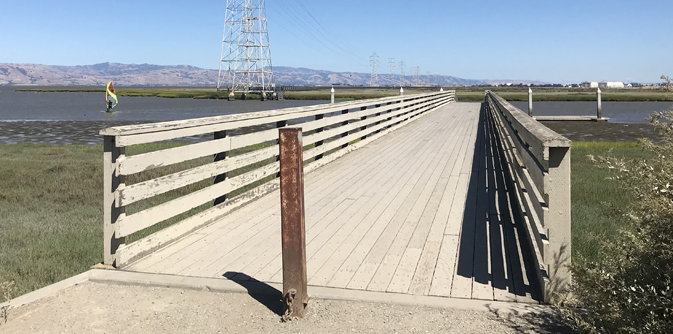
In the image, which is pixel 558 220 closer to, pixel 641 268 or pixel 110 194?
pixel 641 268

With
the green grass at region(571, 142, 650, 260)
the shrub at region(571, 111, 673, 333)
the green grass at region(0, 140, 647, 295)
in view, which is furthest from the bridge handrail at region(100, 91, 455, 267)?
the green grass at region(571, 142, 650, 260)

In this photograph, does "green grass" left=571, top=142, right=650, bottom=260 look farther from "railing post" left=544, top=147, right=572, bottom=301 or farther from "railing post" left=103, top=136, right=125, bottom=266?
"railing post" left=103, top=136, right=125, bottom=266

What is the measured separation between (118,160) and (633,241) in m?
3.48

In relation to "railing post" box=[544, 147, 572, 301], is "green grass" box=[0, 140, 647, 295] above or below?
below

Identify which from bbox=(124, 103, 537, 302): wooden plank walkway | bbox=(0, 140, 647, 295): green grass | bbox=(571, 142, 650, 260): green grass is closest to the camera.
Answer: bbox=(124, 103, 537, 302): wooden plank walkway

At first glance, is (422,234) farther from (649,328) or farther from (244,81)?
(244,81)

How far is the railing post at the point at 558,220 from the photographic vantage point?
147 inches

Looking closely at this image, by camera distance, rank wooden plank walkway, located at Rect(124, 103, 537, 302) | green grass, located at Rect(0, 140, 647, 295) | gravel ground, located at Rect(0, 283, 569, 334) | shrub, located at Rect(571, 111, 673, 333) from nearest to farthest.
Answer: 1. shrub, located at Rect(571, 111, 673, 333)
2. gravel ground, located at Rect(0, 283, 569, 334)
3. wooden plank walkway, located at Rect(124, 103, 537, 302)
4. green grass, located at Rect(0, 140, 647, 295)

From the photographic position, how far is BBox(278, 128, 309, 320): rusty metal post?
12.5 ft

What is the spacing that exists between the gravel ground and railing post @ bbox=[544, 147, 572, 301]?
28cm

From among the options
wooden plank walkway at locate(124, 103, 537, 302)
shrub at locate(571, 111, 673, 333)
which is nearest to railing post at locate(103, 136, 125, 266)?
wooden plank walkway at locate(124, 103, 537, 302)

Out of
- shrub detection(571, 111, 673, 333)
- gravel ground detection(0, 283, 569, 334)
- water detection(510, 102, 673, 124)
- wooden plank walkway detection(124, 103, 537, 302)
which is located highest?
water detection(510, 102, 673, 124)

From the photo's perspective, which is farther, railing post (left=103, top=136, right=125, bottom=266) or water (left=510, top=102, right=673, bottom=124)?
water (left=510, top=102, right=673, bottom=124)

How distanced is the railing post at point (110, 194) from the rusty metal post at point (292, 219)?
147cm
